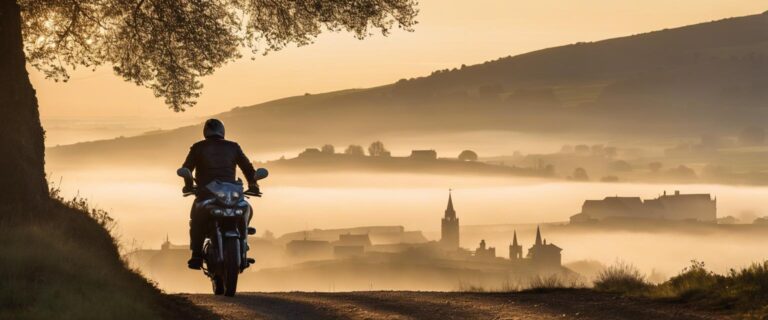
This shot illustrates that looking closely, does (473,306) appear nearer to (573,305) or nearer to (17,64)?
(573,305)

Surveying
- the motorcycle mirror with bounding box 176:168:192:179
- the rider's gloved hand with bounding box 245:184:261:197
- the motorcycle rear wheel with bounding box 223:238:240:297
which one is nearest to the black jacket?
the motorcycle mirror with bounding box 176:168:192:179

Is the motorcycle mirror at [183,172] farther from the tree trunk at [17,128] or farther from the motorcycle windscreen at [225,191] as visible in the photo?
the tree trunk at [17,128]

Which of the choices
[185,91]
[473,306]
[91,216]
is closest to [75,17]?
[185,91]

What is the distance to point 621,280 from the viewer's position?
2347 centimetres

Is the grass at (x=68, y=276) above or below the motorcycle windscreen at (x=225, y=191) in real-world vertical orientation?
below

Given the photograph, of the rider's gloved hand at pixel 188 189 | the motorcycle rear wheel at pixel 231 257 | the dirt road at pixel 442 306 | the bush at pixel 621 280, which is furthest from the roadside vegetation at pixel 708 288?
the rider's gloved hand at pixel 188 189

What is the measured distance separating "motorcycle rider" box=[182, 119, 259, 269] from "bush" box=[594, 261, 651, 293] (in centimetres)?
788

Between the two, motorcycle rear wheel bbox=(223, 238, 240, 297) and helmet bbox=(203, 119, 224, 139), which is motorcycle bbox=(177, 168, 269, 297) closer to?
motorcycle rear wheel bbox=(223, 238, 240, 297)

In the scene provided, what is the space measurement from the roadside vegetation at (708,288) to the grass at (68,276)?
828 centimetres

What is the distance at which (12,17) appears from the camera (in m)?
23.5

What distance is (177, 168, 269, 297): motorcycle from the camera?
18.6 meters

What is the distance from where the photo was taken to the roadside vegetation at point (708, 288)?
62.7ft

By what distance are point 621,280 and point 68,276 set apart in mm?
11223

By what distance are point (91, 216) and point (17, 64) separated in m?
3.37
